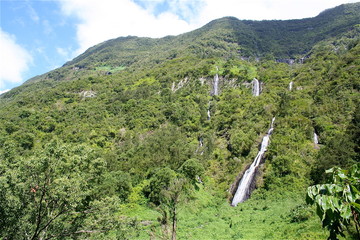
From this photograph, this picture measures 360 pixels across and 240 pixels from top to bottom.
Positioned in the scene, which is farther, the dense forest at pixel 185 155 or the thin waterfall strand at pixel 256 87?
the thin waterfall strand at pixel 256 87

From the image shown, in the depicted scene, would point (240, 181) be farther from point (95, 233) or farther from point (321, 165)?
point (95, 233)

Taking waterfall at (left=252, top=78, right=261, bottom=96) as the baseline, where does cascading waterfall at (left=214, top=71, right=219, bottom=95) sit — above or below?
above

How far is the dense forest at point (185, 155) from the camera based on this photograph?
13.0 metres

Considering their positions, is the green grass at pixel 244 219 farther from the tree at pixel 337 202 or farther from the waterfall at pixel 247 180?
the tree at pixel 337 202

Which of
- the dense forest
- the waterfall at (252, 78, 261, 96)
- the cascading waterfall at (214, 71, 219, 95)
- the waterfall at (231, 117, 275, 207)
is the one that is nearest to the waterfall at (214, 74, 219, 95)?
the cascading waterfall at (214, 71, 219, 95)

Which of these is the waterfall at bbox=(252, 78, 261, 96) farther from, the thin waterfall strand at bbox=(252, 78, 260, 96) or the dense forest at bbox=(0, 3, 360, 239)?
the dense forest at bbox=(0, 3, 360, 239)

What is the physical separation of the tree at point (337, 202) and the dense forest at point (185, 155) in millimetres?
19

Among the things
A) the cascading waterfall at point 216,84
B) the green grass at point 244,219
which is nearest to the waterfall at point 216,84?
the cascading waterfall at point 216,84

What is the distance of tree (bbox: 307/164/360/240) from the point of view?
3.12 m

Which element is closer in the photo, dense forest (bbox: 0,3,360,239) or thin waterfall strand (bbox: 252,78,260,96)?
dense forest (bbox: 0,3,360,239)

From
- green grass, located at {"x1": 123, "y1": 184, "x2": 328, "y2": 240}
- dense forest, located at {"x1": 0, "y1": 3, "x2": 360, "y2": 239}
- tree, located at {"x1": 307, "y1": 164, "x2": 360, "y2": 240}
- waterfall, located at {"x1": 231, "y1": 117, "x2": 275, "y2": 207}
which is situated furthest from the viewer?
waterfall, located at {"x1": 231, "y1": 117, "x2": 275, "y2": 207}

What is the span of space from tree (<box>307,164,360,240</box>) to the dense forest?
0.02 m

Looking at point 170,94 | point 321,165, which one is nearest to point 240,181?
point 321,165

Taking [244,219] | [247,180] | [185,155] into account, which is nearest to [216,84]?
[185,155]
